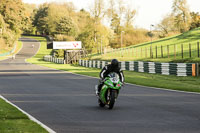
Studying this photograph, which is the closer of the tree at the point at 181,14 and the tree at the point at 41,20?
the tree at the point at 181,14

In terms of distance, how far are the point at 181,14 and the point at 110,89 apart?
101147mm

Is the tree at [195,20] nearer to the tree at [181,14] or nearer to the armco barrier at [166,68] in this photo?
the tree at [181,14]

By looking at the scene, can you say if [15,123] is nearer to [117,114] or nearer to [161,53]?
[117,114]

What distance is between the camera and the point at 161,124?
945 cm

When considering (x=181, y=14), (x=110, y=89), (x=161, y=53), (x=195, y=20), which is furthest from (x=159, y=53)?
→ (x=110, y=89)

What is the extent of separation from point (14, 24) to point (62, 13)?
27.8m

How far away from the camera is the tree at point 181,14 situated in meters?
109

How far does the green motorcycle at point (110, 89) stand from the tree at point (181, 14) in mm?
99694

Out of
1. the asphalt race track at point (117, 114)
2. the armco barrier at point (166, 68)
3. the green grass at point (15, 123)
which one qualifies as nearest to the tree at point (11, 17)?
the armco barrier at point (166, 68)

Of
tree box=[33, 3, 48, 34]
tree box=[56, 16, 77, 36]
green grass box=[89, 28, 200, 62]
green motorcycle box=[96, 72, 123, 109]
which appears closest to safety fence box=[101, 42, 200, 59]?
green grass box=[89, 28, 200, 62]

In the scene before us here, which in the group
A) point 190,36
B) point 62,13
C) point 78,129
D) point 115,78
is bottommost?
point 78,129

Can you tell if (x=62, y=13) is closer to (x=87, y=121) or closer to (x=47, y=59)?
(x=47, y=59)

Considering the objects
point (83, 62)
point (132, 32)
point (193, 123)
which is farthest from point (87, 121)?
point (132, 32)

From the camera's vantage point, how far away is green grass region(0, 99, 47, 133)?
856 cm
